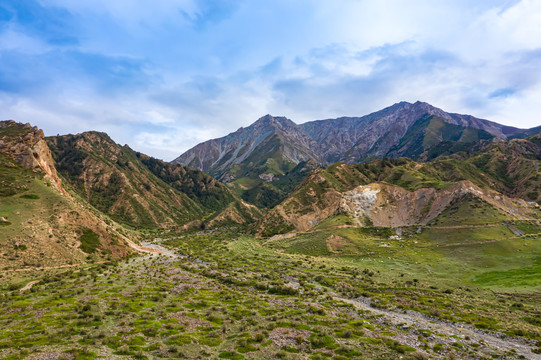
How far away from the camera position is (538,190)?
186m

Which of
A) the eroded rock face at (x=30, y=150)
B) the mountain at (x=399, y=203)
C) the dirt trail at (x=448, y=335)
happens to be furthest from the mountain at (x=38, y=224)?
the mountain at (x=399, y=203)

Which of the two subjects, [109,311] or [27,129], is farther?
[27,129]

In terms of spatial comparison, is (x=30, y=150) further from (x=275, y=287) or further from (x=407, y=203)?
(x=407, y=203)

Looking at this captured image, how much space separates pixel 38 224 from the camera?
75500 mm

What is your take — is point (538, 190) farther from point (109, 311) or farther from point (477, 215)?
point (109, 311)

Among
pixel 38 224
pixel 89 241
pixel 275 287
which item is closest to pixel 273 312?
pixel 275 287

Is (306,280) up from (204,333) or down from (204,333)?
down

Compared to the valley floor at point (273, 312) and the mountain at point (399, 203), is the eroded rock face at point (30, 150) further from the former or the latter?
the mountain at point (399, 203)

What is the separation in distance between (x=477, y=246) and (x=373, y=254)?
36852 mm

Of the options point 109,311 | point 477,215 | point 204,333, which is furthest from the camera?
point 477,215

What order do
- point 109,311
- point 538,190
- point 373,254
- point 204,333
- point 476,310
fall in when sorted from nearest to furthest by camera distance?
point 204,333 → point 109,311 → point 476,310 → point 373,254 → point 538,190

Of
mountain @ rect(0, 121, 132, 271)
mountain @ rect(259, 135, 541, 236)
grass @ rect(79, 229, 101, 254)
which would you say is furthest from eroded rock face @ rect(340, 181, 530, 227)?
mountain @ rect(0, 121, 132, 271)

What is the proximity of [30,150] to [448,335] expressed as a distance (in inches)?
5906

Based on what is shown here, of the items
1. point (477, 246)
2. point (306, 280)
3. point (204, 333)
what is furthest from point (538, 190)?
point (204, 333)
